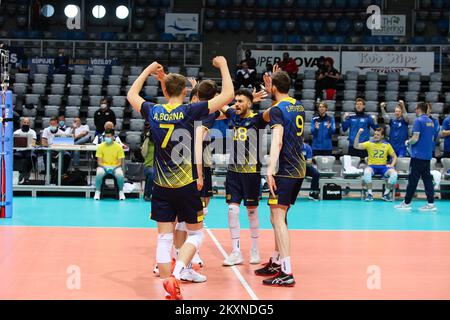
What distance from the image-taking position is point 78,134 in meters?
18.2

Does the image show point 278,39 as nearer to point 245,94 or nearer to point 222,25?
point 222,25

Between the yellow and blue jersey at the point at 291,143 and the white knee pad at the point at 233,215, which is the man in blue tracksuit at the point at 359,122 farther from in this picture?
the yellow and blue jersey at the point at 291,143

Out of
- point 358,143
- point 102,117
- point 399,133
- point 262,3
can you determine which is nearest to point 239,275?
point 358,143

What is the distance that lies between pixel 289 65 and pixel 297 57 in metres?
1.99

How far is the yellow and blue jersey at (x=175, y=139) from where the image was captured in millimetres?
6688

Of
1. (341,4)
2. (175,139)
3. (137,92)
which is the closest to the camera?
(175,139)

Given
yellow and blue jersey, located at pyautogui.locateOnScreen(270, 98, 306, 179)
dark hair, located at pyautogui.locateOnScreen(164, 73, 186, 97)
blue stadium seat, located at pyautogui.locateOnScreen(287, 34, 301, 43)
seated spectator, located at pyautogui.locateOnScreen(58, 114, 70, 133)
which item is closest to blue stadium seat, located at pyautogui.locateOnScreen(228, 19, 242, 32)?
blue stadium seat, located at pyautogui.locateOnScreen(287, 34, 301, 43)

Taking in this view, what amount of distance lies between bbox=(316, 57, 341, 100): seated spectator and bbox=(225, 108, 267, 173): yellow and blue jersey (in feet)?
45.7

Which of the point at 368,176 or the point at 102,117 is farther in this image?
the point at 102,117

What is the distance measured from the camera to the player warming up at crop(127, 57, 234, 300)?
6695 mm

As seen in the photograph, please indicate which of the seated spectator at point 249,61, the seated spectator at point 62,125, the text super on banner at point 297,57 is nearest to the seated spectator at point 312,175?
the seated spectator at point 62,125

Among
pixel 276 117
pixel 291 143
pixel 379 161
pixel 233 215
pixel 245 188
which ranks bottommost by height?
pixel 233 215

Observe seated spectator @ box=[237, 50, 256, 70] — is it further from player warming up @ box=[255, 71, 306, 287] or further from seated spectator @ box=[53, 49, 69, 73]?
player warming up @ box=[255, 71, 306, 287]

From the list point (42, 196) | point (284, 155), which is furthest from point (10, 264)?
point (42, 196)
